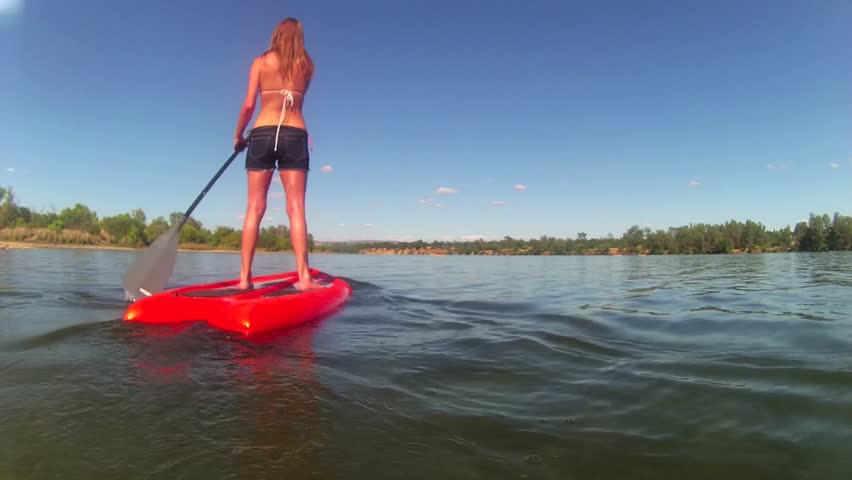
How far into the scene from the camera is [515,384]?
2.37m

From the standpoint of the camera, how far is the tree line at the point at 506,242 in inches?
2375

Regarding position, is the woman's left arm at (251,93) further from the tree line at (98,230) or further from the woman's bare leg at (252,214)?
the tree line at (98,230)

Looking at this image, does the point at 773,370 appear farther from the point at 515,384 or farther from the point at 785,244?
the point at 785,244

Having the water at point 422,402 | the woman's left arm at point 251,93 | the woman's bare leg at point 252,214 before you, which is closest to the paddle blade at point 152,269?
the water at point 422,402

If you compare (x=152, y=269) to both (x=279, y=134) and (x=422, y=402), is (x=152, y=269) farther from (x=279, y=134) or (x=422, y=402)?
(x=422, y=402)

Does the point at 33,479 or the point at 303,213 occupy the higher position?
the point at 303,213

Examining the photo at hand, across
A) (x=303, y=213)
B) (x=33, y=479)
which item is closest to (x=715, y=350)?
(x=33, y=479)

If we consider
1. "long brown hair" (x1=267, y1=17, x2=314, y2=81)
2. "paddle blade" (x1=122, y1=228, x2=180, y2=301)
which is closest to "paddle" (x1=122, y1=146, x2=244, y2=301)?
"paddle blade" (x1=122, y1=228, x2=180, y2=301)

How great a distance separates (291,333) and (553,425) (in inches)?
95.9

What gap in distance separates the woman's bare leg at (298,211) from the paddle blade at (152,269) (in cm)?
131

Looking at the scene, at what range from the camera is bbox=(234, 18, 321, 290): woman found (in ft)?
15.7

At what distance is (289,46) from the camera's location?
4.82 meters

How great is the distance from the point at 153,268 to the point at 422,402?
152 inches

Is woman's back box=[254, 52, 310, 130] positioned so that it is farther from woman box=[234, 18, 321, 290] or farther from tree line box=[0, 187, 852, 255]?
tree line box=[0, 187, 852, 255]
